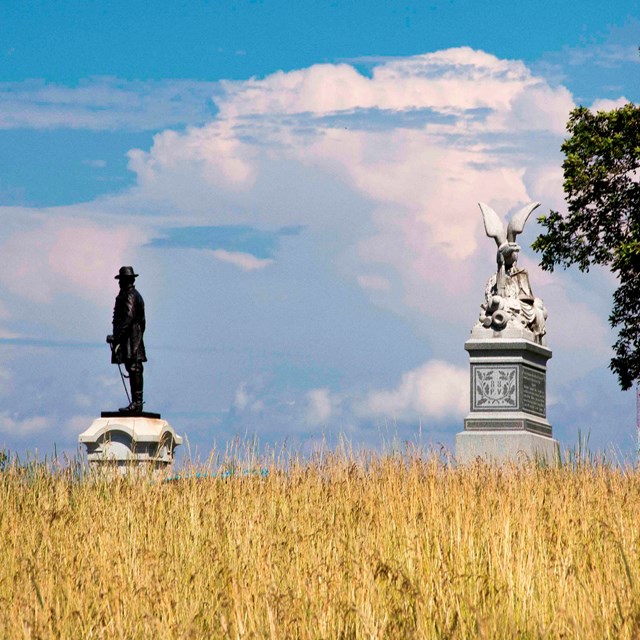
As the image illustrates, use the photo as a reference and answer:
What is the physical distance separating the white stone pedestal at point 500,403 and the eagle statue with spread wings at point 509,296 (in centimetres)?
29

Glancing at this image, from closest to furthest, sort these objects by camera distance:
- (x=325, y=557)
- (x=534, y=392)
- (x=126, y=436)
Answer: (x=325, y=557) < (x=126, y=436) < (x=534, y=392)

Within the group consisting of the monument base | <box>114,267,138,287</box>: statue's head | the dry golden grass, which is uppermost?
<box>114,267,138,287</box>: statue's head

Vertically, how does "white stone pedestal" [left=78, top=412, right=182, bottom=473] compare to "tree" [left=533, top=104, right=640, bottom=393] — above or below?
below

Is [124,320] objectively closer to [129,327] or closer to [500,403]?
[129,327]

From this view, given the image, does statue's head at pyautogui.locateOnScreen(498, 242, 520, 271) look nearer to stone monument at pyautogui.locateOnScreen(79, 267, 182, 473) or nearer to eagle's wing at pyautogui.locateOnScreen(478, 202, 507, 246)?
eagle's wing at pyautogui.locateOnScreen(478, 202, 507, 246)

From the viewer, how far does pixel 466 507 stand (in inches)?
317

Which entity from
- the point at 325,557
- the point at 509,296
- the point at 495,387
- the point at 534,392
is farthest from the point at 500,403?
the point at 325,557

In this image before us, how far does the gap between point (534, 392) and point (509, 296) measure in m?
1.78

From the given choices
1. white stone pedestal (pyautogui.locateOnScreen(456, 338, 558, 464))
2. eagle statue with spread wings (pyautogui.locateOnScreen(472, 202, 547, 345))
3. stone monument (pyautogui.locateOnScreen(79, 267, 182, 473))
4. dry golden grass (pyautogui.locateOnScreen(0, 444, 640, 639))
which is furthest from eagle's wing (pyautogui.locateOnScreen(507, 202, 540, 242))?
dry golden grass (pyautogui.locateOnScreen(0, 444, 640, 639))

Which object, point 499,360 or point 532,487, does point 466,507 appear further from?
point 499,360

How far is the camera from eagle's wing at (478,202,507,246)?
63.4 ft

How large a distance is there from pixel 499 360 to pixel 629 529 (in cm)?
1059

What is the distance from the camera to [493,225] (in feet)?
63.5

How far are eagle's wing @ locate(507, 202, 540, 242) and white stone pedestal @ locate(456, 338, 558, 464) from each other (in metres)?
2.51
